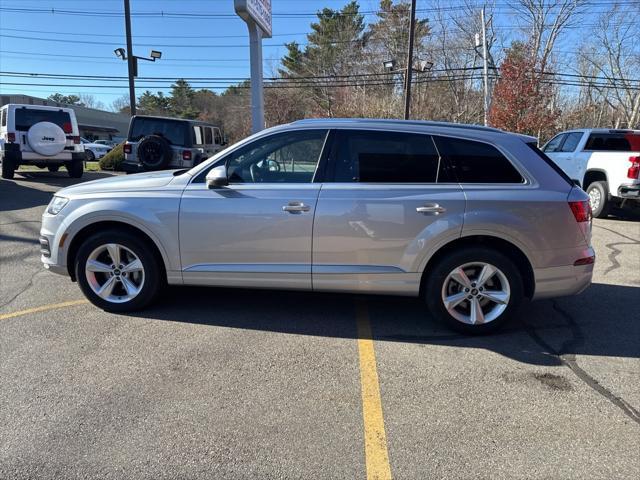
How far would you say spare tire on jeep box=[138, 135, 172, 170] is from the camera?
1294 centimetres

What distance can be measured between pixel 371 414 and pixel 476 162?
2.29 metres

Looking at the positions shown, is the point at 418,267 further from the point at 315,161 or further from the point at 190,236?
the point at 190,236

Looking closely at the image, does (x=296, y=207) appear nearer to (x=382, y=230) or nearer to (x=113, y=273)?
(x=382, y=230)

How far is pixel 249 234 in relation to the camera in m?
4.04

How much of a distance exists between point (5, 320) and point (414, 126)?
4.06 metres

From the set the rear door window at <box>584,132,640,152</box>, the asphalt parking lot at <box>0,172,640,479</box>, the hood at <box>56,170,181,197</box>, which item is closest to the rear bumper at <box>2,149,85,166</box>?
the asphalt parking lot at <box>0,172,640,479</box>

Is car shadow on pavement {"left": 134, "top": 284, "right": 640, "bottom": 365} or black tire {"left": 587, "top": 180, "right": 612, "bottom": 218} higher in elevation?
black tire {"left": 587, "top": 180, "right": 612, "bottom": 218}

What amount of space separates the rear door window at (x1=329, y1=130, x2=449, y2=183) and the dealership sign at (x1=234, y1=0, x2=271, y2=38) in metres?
8.04

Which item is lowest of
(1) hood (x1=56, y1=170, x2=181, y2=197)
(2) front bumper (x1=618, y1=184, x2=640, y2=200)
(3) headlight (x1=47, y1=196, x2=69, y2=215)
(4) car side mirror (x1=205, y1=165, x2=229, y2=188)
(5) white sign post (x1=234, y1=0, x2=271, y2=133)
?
(2) front bumper (x1=618, y1=184, x2=640, y2=200)

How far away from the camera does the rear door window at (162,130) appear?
1323cm

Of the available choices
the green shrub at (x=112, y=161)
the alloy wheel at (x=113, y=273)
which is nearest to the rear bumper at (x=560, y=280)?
the alloy wheel at (x=113, y=273)

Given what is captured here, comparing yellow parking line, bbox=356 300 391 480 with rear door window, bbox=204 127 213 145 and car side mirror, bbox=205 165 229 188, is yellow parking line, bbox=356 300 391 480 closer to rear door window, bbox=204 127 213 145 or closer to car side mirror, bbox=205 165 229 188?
car side mirror, bbox=205 165 229 188

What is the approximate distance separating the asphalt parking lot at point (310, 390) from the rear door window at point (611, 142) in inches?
284

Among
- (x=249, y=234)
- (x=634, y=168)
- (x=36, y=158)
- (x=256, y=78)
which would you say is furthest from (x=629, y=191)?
(x=36, y=158)
